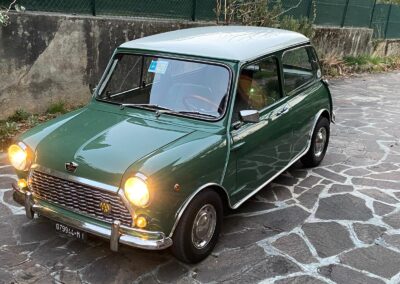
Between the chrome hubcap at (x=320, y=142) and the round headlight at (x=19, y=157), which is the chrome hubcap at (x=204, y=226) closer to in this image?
the round headlight at (x=19, y=157)

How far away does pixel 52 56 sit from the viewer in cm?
730

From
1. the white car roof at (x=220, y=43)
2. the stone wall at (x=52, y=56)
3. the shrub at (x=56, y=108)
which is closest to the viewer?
the white car roof at (x=220, y=43)

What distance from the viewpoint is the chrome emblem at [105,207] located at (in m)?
3.47

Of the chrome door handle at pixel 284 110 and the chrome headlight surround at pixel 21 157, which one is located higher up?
the chrome door handle at pixel 284 110

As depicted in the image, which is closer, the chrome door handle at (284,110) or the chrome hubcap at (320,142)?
the chrome door handle at (284,110)

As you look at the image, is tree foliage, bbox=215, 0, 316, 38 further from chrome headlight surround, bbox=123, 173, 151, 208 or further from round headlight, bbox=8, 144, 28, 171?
chrome headlight surround, bbox=123, 173, 151, 208

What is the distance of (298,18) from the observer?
521 inches

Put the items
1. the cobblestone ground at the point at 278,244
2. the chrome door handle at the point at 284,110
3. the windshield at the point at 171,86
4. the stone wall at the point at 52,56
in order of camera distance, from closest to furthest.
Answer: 1. the cobblestone ground at the point at 278,244
2. the windshield at the point at 171,86
3. the chrome door handle at the point at 284,110
4. the stone wall at the point at 52,56

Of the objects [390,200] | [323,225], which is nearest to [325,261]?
[323,225]

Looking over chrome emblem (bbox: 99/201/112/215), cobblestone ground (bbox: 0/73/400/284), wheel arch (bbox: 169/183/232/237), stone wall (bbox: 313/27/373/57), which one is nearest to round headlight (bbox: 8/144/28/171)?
cobblestone ground (bbox: 0/73/400/284)

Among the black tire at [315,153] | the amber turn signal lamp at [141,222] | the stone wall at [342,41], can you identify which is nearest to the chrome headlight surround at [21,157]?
the amber turn signal lamp at [141,222]

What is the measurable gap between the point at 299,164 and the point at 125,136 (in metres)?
3.26

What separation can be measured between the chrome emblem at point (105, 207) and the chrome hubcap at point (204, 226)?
0.72 meters

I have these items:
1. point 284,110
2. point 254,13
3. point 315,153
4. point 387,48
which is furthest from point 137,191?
point 387,48
